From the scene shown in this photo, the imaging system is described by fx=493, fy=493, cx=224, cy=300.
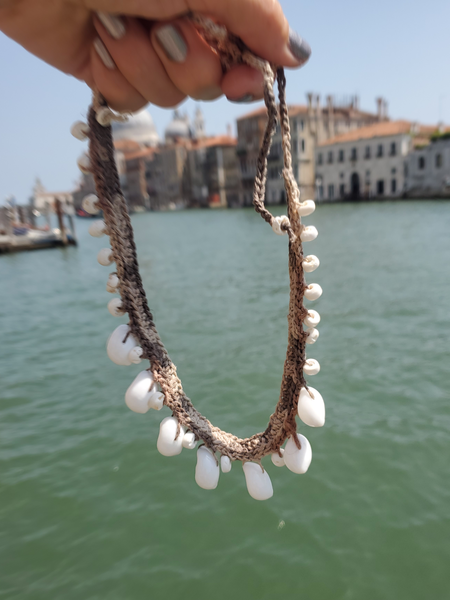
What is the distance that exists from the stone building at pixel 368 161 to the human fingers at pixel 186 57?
35130 mm

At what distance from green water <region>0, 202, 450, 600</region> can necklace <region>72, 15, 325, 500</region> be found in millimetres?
1196

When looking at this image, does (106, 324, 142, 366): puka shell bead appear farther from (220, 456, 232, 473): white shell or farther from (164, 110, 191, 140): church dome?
(164, 110, 191, 140): church dome

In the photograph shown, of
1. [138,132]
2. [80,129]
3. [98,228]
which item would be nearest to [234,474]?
[98,228]

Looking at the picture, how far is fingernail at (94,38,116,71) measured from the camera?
36.9 inches

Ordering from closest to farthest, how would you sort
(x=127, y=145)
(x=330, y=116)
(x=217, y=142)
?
(x=330, y=116)
(x=217, y=142)
(x=127, y=145)

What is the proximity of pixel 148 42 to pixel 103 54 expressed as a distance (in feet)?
0.30

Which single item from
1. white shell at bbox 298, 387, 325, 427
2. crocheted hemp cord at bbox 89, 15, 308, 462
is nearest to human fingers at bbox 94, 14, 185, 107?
crocheted hemp cord at bbox 89, 15, 308, 462

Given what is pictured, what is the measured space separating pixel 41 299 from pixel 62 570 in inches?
321

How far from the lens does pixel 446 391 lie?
3816 mm

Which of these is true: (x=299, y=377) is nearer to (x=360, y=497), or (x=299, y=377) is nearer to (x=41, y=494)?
(x=360, y=497)

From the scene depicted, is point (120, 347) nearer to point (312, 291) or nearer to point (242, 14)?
point (312, 291)

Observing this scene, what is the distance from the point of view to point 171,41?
901 mm

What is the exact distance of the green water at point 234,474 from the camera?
2.23 metres

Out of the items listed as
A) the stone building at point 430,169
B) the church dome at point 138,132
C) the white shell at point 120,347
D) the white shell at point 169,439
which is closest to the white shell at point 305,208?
the white shell at point 120,347
